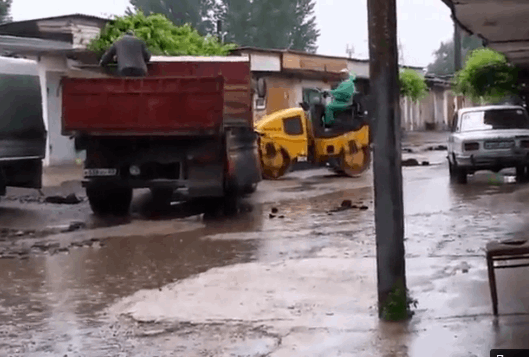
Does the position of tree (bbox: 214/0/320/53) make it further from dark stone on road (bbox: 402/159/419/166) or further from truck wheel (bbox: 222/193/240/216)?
truck wheel (bbox: 222/193/240/216)

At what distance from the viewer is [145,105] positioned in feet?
47.0

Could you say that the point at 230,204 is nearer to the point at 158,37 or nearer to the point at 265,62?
Result: the point at 158,37

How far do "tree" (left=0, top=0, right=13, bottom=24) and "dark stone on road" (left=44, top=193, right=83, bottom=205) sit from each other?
35936 mm

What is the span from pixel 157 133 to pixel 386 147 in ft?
24.2

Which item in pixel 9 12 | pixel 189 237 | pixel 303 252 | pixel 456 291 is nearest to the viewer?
pixel 456 291

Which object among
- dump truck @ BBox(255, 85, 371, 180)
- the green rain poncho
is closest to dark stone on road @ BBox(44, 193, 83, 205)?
dump truck @ BBox(255, 85, 371, 180)

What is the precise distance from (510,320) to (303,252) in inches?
171

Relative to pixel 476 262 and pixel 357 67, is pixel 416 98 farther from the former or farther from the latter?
pixel 476 262

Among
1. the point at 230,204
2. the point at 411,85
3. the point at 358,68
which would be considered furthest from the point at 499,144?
the point at 411,85

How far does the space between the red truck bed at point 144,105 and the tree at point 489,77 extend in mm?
10699

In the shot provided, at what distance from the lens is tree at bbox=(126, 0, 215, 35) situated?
69.0 meters

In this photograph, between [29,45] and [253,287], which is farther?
[29,45]

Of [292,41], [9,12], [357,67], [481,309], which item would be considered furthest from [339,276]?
[292,41]

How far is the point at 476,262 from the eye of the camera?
1009 centimetres
